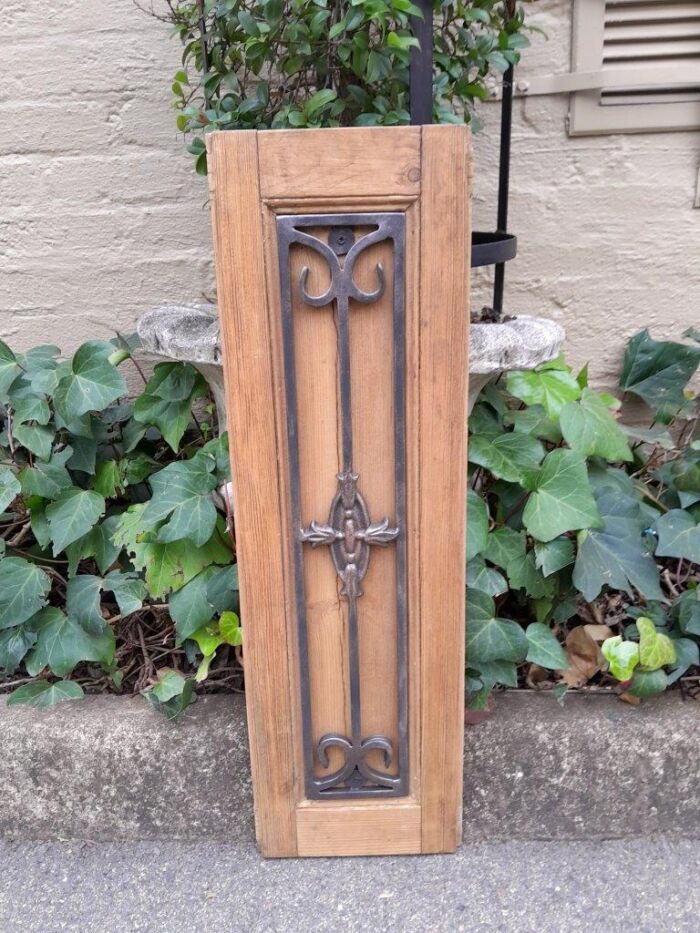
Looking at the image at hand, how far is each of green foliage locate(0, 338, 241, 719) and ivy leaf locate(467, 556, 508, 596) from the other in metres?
0.50

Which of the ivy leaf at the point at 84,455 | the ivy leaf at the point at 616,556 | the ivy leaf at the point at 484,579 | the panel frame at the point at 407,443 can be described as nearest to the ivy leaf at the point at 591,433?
the ivy leaf at the point at 616,556

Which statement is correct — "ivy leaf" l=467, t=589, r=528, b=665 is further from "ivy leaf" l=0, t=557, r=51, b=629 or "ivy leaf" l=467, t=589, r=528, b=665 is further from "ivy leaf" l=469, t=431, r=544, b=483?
"ivy leaf" l=0, t=557, r=51, b=629

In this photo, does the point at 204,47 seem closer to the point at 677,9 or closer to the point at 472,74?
the point at 472,74

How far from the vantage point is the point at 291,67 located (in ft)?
5.02

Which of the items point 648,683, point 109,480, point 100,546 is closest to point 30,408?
point 109,480

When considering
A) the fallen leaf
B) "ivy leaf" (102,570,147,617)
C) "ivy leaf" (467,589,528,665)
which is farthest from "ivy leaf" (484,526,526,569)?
"ivy leaf" (102,570,147,617)

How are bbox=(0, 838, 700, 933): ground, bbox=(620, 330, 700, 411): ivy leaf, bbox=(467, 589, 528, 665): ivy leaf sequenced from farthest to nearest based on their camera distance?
bbox=(620, 330, 700, 411): ivy leaf
bbox=(467, 589, 528, 665): ivy leaf
bbox=(0, 838, 700, 933): ground

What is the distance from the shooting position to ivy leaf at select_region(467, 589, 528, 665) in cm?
158

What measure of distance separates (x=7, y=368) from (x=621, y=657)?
152cm

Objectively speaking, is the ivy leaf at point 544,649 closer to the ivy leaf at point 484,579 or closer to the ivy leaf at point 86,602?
the ivy leaf at point 484,579

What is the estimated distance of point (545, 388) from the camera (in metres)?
1.82

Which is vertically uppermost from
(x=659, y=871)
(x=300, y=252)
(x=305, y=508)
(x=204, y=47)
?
(x=204, y=47)

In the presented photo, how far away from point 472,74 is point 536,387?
81 cm

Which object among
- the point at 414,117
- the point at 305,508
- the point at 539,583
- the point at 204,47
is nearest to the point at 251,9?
the point at 204,47
